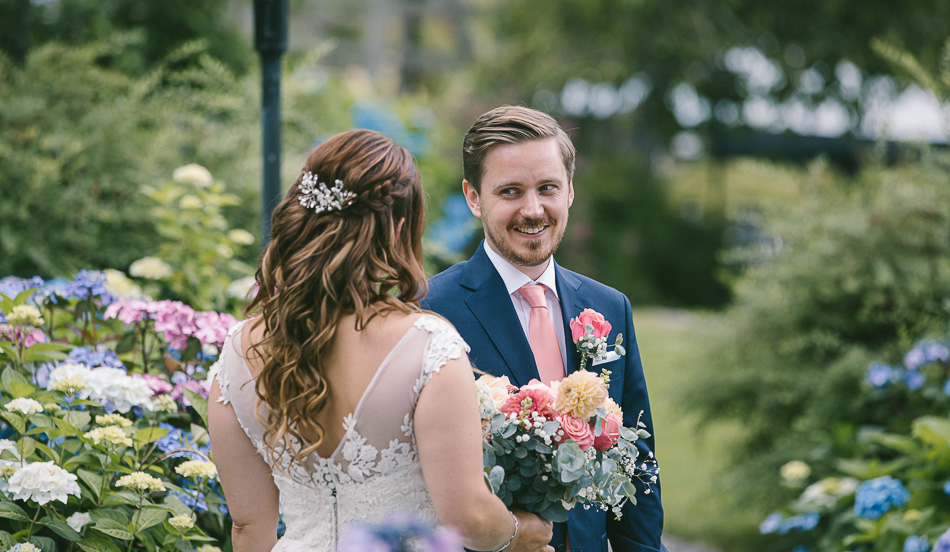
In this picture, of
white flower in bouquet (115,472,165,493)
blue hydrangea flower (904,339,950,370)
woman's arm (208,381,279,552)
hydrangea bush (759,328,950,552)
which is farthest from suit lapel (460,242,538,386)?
blue hydrangea flower (904,339,950,370)

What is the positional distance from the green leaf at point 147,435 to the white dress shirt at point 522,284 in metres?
1.13

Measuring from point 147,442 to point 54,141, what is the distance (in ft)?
8.61

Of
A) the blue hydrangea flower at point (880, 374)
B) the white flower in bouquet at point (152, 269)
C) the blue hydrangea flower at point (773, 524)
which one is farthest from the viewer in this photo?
the blue hydrangea flower at point (880, 374)

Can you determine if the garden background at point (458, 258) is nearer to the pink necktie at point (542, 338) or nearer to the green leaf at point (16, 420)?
the green leaf at point (16, 420)

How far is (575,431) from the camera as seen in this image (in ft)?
6.50

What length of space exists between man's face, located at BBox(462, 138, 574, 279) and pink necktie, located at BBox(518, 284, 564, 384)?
108mm

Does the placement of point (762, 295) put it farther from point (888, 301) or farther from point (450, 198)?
point (450, 198)

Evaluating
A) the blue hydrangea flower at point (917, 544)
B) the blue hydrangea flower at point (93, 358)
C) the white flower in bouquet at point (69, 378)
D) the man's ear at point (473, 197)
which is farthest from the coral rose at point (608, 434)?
the blue hydrangea flower at point (917, 544)

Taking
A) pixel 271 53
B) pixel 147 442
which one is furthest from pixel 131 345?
pixel 271 53

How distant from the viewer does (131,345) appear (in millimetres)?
3117

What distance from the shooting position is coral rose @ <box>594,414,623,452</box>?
2.06 metres

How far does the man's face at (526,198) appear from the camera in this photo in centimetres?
232

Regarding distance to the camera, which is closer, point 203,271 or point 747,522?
point 203,271

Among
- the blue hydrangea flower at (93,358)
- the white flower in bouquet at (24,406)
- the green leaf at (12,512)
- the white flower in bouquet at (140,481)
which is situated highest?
the blue hydrangea flower at (93,358)
